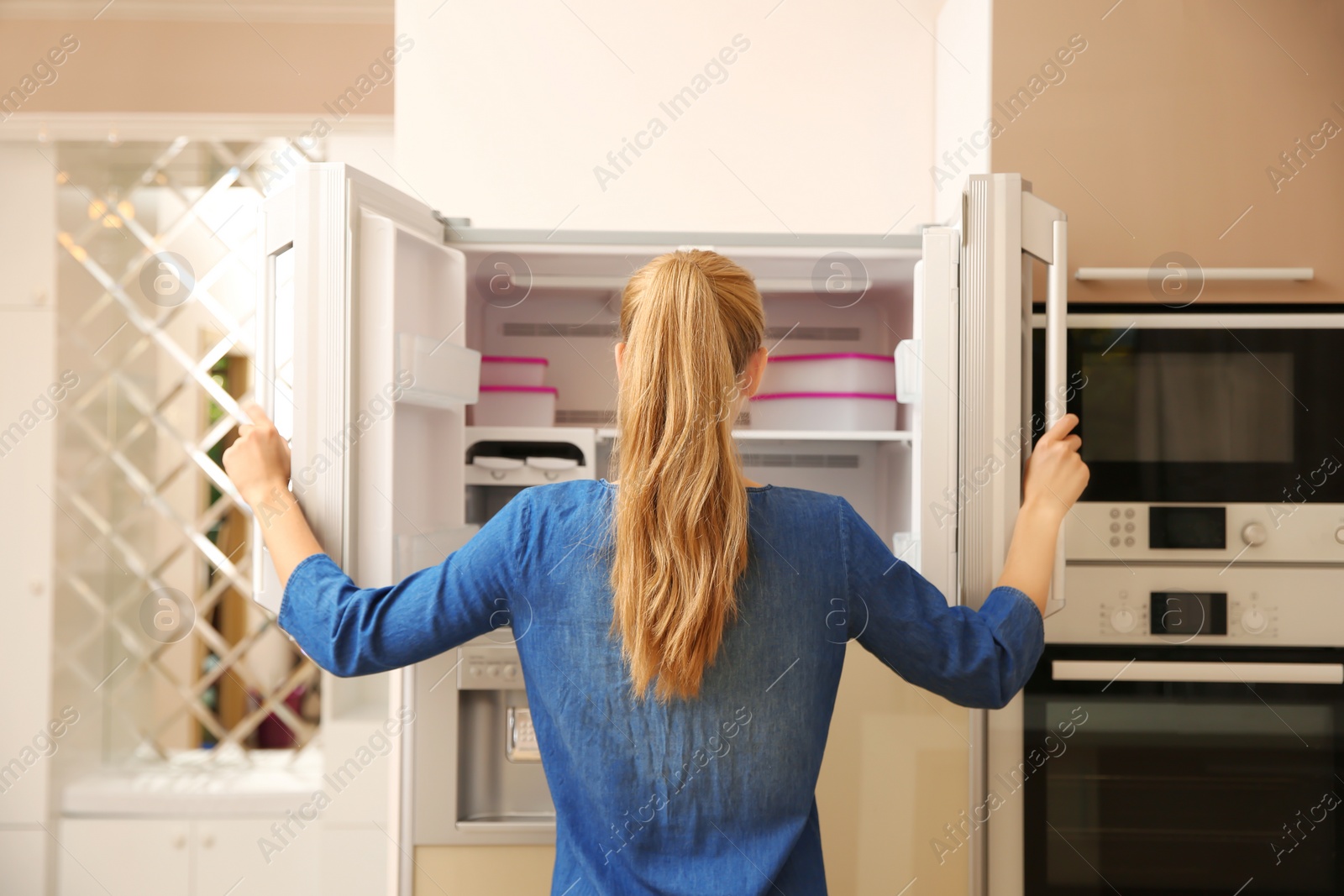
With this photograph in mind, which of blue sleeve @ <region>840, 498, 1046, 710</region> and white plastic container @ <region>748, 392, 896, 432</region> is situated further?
white plastic container @ <region>748, 392, 896, 432</region>

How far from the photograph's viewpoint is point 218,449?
2.12 metres

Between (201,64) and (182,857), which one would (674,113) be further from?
(182,857)

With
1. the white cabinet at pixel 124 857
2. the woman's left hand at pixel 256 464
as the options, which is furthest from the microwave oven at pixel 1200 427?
the white cabinet at pixel 124 857

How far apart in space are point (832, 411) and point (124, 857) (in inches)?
77.4

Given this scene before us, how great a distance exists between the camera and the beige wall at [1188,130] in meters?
1.31

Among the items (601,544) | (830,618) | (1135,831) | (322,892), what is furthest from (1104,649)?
(322,892)

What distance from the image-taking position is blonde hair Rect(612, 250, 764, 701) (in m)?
0.72

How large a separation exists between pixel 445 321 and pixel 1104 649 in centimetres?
113

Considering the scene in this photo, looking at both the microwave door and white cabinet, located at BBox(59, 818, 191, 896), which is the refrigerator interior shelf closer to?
the microwave door

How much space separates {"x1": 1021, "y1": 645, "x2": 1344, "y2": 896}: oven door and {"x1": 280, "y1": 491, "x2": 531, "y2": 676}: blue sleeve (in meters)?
0.90

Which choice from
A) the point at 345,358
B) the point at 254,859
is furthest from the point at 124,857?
the point at 345,358

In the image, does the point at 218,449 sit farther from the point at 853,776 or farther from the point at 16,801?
the point at 853,776

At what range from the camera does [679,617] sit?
0.72 metres

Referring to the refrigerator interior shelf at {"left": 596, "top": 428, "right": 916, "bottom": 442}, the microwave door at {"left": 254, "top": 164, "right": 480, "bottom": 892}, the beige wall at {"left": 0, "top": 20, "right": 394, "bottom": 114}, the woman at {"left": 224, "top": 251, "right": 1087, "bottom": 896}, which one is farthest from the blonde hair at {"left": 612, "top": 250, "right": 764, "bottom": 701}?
the beige wall at {"left": 0, "top": 20, "right": 394, "bottom": 114}
